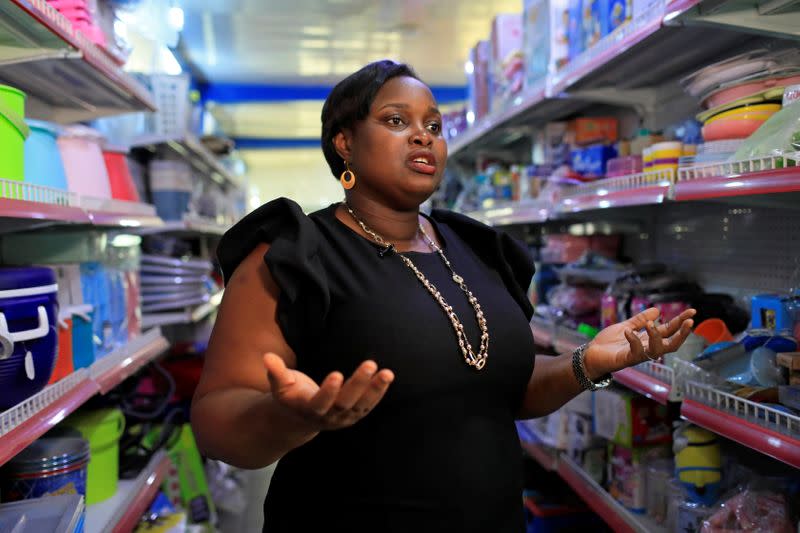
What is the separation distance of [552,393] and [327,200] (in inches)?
435

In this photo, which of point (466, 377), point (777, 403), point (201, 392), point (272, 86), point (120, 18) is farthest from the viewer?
point (272, 86)

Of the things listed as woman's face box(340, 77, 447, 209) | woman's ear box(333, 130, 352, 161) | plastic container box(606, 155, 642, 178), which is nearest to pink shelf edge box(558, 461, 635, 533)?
plastic container box(606, 155, 642, 178)

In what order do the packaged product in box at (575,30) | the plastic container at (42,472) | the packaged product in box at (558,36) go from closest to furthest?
the plastic container at (42,472) → the packaged product in box at (575,30) → the packaged product in box at (558,36)

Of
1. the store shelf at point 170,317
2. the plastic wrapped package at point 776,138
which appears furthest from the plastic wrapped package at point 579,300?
the store shelf at point 170,317

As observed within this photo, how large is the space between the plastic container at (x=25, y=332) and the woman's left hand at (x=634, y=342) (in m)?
1.21

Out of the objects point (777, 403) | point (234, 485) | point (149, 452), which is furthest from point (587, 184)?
point (234, 485)

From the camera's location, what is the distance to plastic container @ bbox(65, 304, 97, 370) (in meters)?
2.00

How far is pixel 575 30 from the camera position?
2.50 metres

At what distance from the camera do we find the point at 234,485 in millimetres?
4016

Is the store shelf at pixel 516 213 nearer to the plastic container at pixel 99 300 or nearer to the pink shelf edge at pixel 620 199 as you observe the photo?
the pink shelf edge at pixel 620 199

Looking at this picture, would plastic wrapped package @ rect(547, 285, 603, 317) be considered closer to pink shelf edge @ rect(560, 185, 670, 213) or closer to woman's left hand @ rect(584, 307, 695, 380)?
pink shelf edge @ rect(560, 185, 670, 213)

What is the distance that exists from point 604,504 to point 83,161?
2.08 meters

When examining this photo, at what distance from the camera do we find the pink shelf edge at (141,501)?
2100 millimetres

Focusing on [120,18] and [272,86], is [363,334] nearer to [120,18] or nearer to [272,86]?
[120,18]
